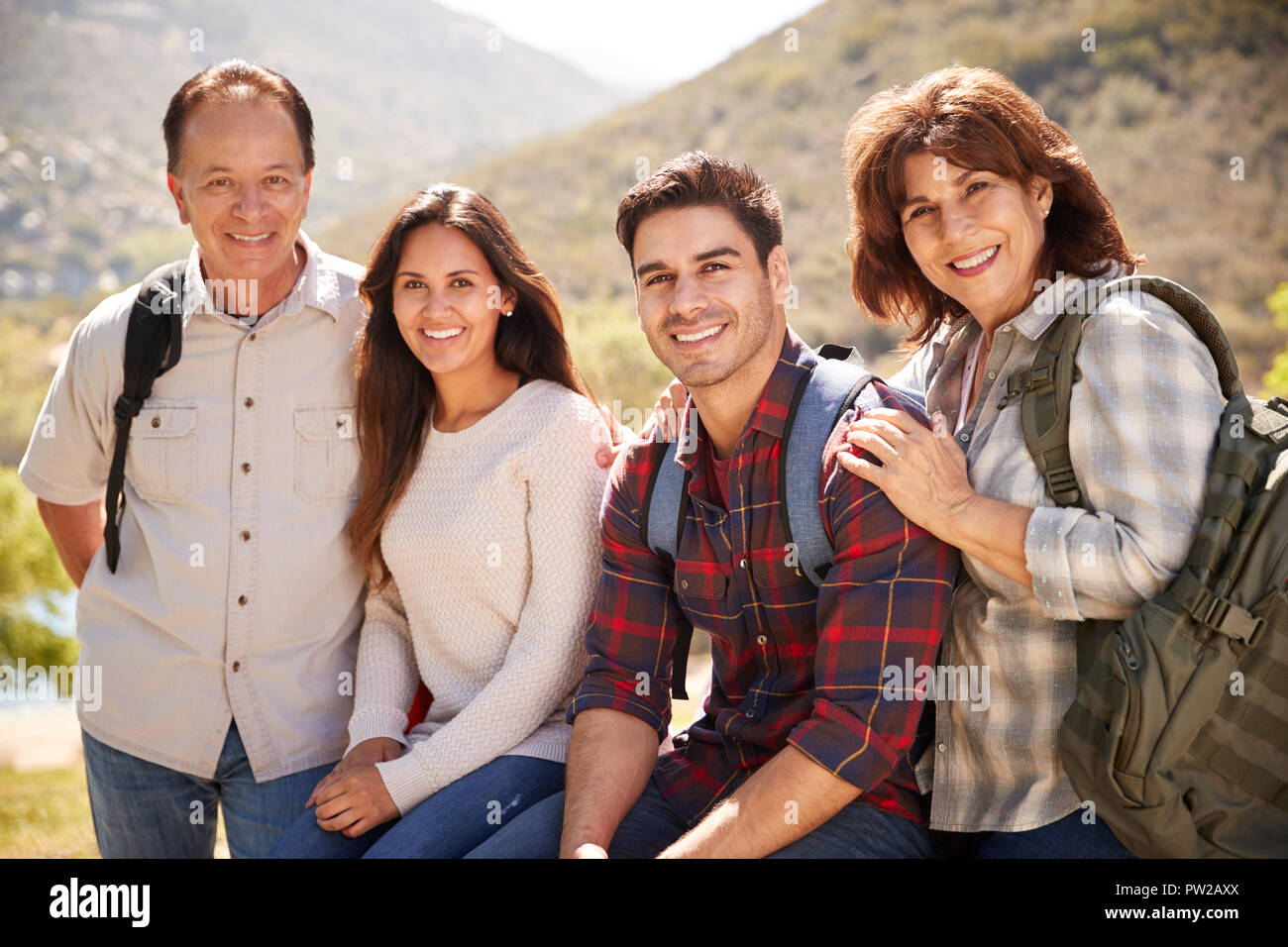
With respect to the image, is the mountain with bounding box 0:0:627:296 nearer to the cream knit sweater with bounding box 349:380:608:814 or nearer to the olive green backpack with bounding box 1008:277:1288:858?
the cream knit sweater with bounding box 349:380:608:814

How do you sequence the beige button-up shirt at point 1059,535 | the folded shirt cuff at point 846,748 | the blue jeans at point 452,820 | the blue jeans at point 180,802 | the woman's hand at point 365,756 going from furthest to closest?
the blue jeans at point 180,802 < the woman's hand at point 365,756 < the blue jeans at point 452,820 < the folded shirt cuff at point 846,748 < the beige button-up shirt at point 1059,535

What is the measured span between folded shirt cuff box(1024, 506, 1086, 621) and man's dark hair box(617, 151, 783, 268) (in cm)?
111

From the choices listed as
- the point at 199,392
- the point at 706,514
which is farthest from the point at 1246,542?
the point at 199,392

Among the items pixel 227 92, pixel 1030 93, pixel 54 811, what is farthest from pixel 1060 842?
pixel 1030 93

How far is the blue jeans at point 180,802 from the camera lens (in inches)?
136

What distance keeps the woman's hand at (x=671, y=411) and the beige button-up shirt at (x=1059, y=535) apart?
2.61 feet

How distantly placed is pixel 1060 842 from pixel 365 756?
192 centimetres

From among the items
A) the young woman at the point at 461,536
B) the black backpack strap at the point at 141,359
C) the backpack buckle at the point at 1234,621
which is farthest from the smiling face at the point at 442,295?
the backpack buckle at the point at 1234,621

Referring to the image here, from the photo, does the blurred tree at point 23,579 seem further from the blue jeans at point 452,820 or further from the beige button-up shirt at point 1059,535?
the beige button-up shirt at point 1059,535

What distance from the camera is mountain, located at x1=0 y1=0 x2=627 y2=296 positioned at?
68.3m

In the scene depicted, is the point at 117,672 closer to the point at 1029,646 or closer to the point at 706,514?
the point at 706,514

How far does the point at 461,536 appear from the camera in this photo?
3342mm

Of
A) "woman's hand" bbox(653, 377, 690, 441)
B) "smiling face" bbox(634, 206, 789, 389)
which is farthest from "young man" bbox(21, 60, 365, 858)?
"smiling face" bbox(634, 206, 789, 389)
